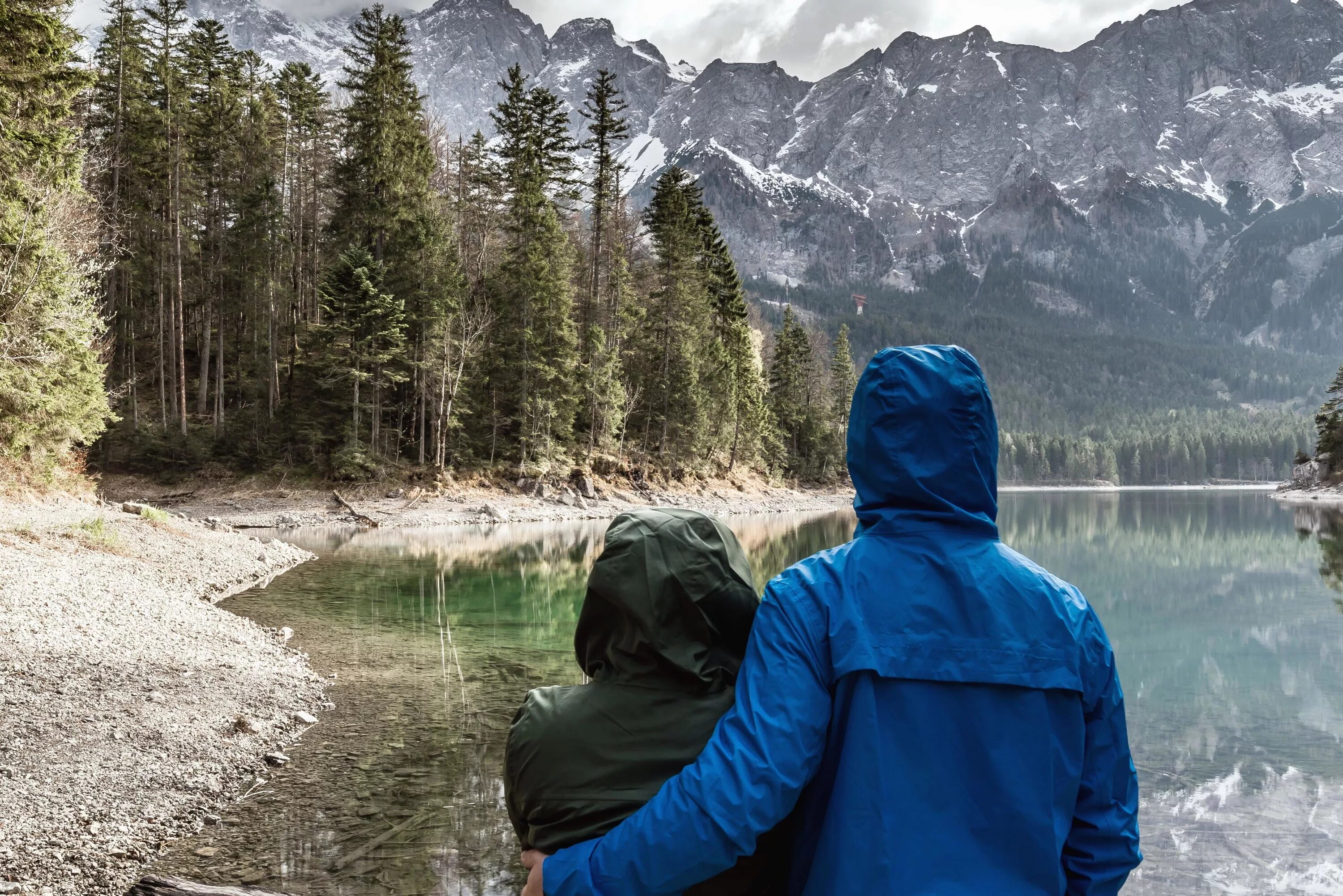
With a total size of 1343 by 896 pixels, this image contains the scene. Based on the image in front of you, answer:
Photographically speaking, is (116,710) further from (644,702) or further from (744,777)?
(744,777)

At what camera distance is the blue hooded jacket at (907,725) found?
61.5 inches

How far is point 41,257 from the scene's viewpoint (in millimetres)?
16781

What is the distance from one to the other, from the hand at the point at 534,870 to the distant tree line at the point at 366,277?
3406 centimetres

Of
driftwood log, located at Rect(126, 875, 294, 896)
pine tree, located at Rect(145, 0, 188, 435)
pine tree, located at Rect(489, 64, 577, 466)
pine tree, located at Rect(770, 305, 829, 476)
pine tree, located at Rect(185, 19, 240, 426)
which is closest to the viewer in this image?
driftwood log, located at Rect(126, 875, 294, 896)

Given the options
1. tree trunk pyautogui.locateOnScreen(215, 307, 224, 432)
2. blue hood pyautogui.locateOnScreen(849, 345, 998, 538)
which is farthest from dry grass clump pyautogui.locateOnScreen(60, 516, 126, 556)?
tree trunk pyautogui.locateOnScreen(215, 307, 224, 432)

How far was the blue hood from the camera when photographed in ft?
5.58

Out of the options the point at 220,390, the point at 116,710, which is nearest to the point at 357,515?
the point at 220,390

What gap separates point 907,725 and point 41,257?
68.0 ft

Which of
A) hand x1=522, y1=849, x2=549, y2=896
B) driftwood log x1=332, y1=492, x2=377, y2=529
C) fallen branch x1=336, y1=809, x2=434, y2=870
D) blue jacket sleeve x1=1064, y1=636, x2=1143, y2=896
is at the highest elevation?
blue jacket sleeve x1=1064, y1=636, x2=1143, y2=896

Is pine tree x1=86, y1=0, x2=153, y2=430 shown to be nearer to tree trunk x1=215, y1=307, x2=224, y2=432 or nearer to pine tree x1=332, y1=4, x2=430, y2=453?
tree trunk x1=215, y1=307, x2=224, y2=432

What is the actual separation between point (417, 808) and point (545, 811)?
16.1 feet

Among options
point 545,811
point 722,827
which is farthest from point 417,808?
point 722,827

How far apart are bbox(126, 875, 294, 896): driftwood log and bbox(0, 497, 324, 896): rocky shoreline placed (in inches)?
38.4

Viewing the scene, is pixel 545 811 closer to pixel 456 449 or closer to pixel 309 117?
pixel 456 449
